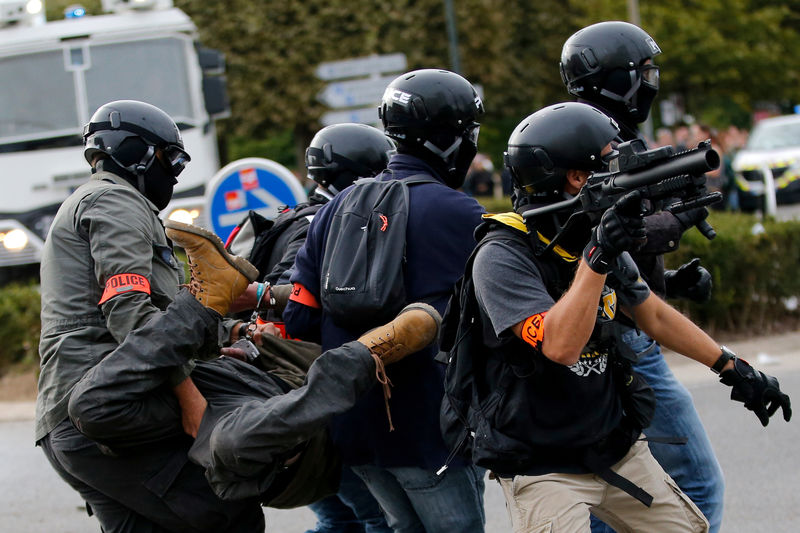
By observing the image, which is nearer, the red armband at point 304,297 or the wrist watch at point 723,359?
the wrist watch at point 723,359

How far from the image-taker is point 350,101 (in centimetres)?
1310

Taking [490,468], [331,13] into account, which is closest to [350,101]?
[490,468]

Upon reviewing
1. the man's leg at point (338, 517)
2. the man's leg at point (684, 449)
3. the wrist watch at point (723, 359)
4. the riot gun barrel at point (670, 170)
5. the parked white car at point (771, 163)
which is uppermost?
the riot gun barrel at point (670, 170)

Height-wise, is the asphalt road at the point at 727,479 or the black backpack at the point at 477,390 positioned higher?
the black backpack at the point at 477,390

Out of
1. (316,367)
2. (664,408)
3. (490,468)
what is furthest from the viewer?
(664,408)

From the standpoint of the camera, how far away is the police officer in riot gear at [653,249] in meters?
3.68

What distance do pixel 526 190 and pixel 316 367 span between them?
0.78 meters

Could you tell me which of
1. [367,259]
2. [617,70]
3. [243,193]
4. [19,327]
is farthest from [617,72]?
[19,327]

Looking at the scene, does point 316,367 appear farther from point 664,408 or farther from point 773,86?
point 773,86

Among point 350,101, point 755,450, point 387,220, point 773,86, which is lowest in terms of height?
point 773,86

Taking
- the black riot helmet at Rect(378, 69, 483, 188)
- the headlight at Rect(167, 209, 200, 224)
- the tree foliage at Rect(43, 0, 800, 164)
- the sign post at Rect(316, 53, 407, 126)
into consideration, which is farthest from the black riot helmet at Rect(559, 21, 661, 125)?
the tree foliage at Rect(43, 0, 800, 164)

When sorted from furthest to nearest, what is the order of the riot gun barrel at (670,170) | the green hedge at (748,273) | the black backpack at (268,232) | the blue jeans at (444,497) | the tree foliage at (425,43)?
1. the tree foliage at (425,43)
2. the green hedge at (748,273)
3. the black backpack at (268,232)
4. the blue jeans at (444,497)
5. the riot gun barrel at (670,170)

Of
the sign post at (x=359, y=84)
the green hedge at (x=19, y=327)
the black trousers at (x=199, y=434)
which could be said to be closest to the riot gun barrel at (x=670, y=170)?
the black trousers at (x=199, y=434)

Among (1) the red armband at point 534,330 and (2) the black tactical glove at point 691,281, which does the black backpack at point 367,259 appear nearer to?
(1) the red armband at point 534,330
